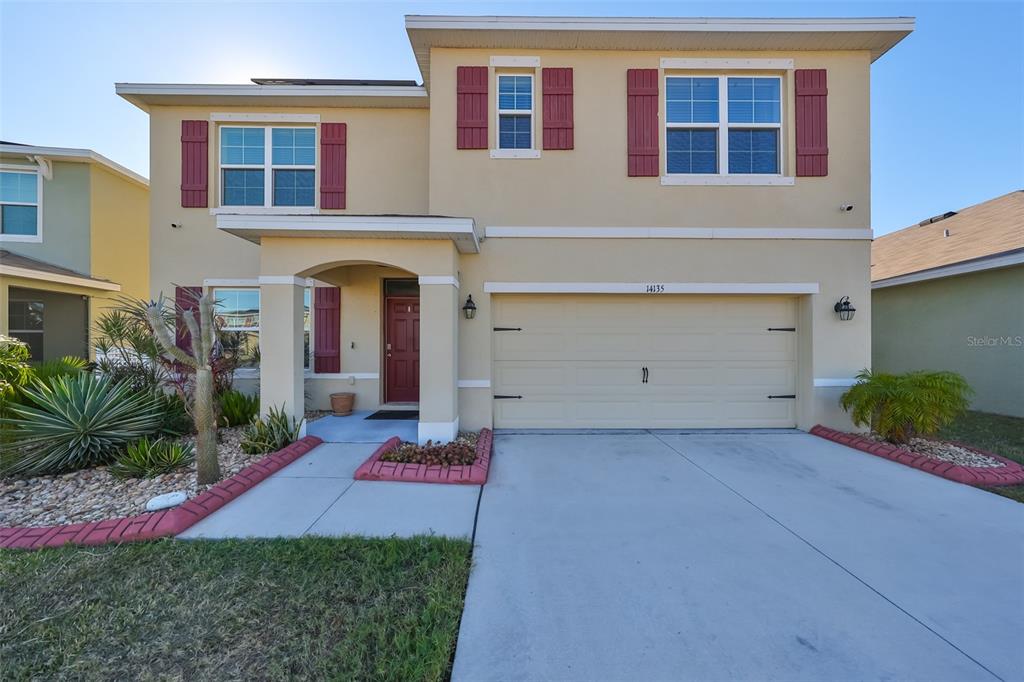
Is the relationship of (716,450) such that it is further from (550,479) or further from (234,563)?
(234,563)

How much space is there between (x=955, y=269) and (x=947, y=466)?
597cm

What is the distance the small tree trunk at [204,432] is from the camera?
403 centimetres

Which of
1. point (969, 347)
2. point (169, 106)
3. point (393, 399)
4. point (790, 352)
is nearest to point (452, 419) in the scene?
point (393, 399)

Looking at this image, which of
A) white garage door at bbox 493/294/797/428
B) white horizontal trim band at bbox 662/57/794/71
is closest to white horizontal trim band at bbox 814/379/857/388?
white garage door at bbox 493/294/797/428

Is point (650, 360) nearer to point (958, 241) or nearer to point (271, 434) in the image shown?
point (271, 434)

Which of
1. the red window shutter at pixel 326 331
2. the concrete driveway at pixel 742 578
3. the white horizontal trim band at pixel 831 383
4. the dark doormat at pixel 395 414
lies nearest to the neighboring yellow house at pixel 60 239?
the red window shutter at pixel 326 331

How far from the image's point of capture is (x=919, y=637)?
221 cm

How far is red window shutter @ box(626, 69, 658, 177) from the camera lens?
6352 millimetres

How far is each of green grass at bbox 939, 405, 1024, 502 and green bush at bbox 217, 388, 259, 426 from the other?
30.0 feet

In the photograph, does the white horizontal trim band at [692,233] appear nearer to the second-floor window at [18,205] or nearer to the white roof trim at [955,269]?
the white roof trim at [955,269]

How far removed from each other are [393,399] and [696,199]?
630 centimetres

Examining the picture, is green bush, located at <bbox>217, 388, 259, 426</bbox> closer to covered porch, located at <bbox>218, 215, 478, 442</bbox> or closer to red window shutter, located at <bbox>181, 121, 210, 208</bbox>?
covered porch, located at <bbox>218, 215, 478, 442</bbox>

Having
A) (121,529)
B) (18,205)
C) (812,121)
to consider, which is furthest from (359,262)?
(18,205)

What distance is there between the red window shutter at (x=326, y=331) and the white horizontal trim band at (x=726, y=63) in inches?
266
